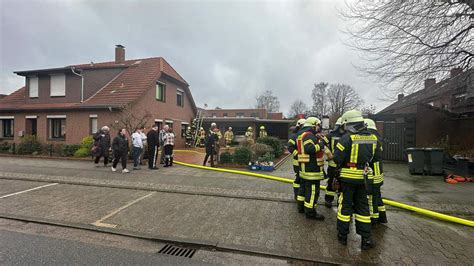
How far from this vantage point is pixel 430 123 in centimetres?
1253

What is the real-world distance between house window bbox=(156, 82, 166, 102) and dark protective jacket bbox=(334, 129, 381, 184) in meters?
15.7

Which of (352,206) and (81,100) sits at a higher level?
(81,100)

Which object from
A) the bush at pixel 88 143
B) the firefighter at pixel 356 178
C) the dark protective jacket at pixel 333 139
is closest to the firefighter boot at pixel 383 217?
the firefighter at pixel 356 178

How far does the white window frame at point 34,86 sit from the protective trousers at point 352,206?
2137 centimetres

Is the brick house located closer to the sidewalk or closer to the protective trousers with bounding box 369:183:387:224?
the sidewalk

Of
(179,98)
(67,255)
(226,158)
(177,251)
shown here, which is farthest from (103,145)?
(179,98)

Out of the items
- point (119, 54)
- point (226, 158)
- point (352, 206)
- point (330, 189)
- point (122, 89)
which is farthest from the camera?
point (119, 54)

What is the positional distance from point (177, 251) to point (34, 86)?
795 inches

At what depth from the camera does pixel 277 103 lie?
2667 inches

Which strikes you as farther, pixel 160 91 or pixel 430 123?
pixel 160 91

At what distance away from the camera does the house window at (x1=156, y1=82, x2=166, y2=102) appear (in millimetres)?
17469

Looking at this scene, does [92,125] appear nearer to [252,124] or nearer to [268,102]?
[252,124]

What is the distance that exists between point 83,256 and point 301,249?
3.00 metres

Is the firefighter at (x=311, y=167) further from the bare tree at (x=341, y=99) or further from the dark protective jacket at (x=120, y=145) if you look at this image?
the bare tree at (x=341, y=99)
